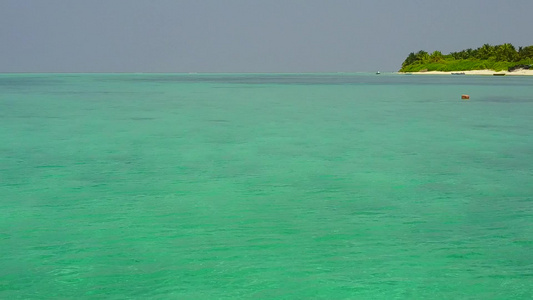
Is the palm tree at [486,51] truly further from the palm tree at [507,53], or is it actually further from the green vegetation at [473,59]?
the palm tree at [507,53]

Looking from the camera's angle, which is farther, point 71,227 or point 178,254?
point 71,227

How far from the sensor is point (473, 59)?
508 feet

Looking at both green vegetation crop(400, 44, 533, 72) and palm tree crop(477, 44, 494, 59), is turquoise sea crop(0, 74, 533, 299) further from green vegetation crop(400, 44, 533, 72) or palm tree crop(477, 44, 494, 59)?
palm tree crop(477, 44, 494, 59)

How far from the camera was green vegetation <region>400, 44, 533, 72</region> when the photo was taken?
430 feet

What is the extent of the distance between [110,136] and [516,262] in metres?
14.8

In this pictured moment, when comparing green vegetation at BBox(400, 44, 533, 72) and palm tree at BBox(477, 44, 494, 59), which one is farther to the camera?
palm tree at BBox(477, 44, 494, 59)

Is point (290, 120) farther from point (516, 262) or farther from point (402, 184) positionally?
point (516, 262)

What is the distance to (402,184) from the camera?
36.8 ft

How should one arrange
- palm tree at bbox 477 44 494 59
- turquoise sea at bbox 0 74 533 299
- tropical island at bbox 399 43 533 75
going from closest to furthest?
turquoise sea at bbox 0 74 533 299 → tropical island at bbox 399 43 533 75 → palm tree at bbox 477 44 494 59

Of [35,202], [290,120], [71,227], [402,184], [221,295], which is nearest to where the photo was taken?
[221,295]

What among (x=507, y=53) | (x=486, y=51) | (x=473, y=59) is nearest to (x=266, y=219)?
(x=507, y=53)

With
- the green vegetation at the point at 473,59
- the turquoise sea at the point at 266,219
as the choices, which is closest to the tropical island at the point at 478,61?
the green vegetation at the point at 473,59

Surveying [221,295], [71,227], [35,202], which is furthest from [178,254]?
[35,202]

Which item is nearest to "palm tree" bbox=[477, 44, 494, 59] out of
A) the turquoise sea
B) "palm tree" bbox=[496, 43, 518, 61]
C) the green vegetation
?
the green vegetation
